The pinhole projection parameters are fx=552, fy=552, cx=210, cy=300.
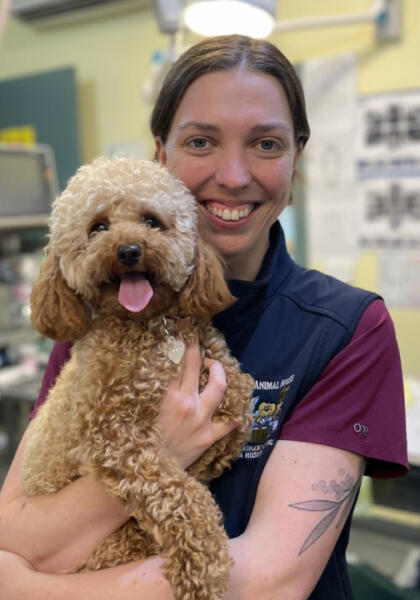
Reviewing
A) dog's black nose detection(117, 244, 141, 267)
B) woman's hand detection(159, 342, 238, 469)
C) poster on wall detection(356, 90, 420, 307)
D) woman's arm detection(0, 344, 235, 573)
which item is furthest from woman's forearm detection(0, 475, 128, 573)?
poster on wall detection(356, 90, 420, 307)

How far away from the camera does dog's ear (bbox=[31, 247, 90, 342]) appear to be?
957 mm

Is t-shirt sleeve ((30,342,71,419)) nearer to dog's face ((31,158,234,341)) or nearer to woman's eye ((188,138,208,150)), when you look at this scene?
dog's face ((31,158,234,341))

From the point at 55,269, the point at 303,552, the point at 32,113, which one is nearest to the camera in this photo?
the point at 303,552

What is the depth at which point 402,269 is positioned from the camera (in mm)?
2918

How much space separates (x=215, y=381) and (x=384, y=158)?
7.43 feet

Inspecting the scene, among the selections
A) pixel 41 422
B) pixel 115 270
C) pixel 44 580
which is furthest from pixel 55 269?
pixel 44 580

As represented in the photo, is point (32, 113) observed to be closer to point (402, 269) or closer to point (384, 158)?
point (384, 158)

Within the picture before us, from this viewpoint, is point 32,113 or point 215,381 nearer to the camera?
point 215,381

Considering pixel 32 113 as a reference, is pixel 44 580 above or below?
below

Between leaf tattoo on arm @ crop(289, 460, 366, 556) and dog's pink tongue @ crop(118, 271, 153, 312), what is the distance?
399 millimetres

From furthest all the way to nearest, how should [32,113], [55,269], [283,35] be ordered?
[32,113] → [283,35] → [55,269]

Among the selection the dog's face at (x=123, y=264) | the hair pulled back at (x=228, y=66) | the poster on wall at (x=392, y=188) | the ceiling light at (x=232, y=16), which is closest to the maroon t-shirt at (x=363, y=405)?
the dog's face at (x=123, y=264)

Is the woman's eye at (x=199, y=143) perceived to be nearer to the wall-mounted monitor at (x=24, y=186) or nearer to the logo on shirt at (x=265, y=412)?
the logo on shirt at (x=265, y=412)

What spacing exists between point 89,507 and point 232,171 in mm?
620
